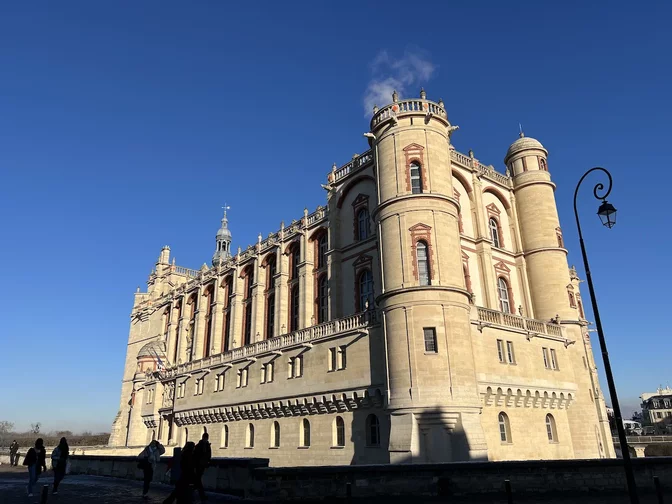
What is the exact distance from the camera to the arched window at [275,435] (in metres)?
34.4

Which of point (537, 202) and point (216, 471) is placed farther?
point (537, 202)

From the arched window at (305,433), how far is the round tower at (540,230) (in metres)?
18.7

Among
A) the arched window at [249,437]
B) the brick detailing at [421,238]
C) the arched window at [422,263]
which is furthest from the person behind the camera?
the arched window at [249,437]

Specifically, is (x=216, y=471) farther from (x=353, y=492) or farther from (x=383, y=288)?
(x=383, y=288)

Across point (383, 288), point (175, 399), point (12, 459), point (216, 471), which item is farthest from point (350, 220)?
point (12, 459)

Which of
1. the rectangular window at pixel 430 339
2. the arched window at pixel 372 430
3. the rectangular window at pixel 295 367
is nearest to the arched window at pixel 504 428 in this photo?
the rectangular window at pixel 430 339

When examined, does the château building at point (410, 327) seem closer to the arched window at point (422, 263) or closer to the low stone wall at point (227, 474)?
the arched window at point (422, 263)

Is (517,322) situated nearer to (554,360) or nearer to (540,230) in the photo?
(554,360)

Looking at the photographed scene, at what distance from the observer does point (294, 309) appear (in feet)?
138

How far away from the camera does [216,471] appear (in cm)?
1784

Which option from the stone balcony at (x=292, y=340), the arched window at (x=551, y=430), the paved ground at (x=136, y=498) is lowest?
the paved ground at (x=136, y=498)

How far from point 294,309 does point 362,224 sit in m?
10.8

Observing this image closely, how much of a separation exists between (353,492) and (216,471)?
538cm

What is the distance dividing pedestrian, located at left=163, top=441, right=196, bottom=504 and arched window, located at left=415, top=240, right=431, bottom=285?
17.4m
